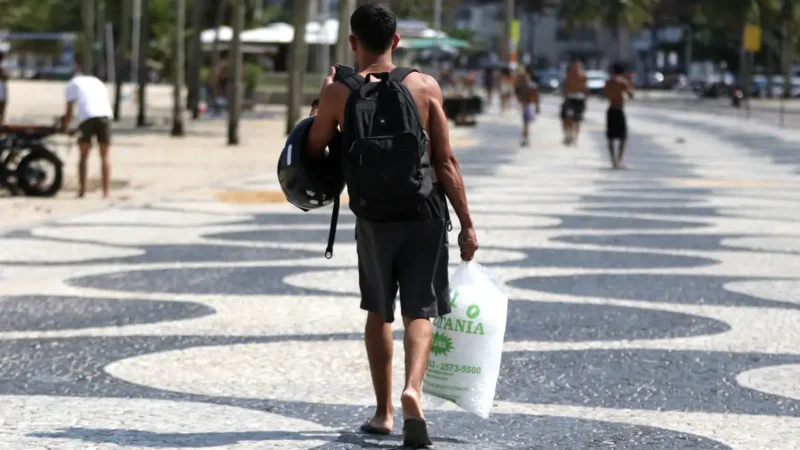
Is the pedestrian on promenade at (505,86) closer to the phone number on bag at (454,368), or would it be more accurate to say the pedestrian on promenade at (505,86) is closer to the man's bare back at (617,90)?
the man's bare back at (617,90)

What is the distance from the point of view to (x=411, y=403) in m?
5.86

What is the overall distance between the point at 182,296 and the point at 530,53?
145242mm

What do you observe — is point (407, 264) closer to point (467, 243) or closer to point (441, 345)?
point (467, 243)

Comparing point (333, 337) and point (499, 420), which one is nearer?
point (499, 420)

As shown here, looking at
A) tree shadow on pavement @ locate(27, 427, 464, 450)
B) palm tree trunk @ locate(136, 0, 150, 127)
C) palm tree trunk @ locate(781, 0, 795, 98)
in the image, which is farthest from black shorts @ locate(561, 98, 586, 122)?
palm tree trunk @ locate(781, 0, 795, 98)

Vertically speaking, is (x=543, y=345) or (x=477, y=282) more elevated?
A: (x=477, y=282)

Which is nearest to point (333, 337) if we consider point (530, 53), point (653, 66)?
point (653, 66)

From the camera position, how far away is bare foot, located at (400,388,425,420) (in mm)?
5855

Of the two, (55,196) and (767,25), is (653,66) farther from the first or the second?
(55,196)

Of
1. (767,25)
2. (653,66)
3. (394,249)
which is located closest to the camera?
(394,249)

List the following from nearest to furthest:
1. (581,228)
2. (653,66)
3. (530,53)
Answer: (581,228)
(653,66)
(530,53)

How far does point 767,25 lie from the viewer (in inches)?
3489

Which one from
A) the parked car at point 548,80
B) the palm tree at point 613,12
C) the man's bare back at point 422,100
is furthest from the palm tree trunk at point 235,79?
the parked car at point 548,80

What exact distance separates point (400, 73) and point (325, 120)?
30 centimetres
